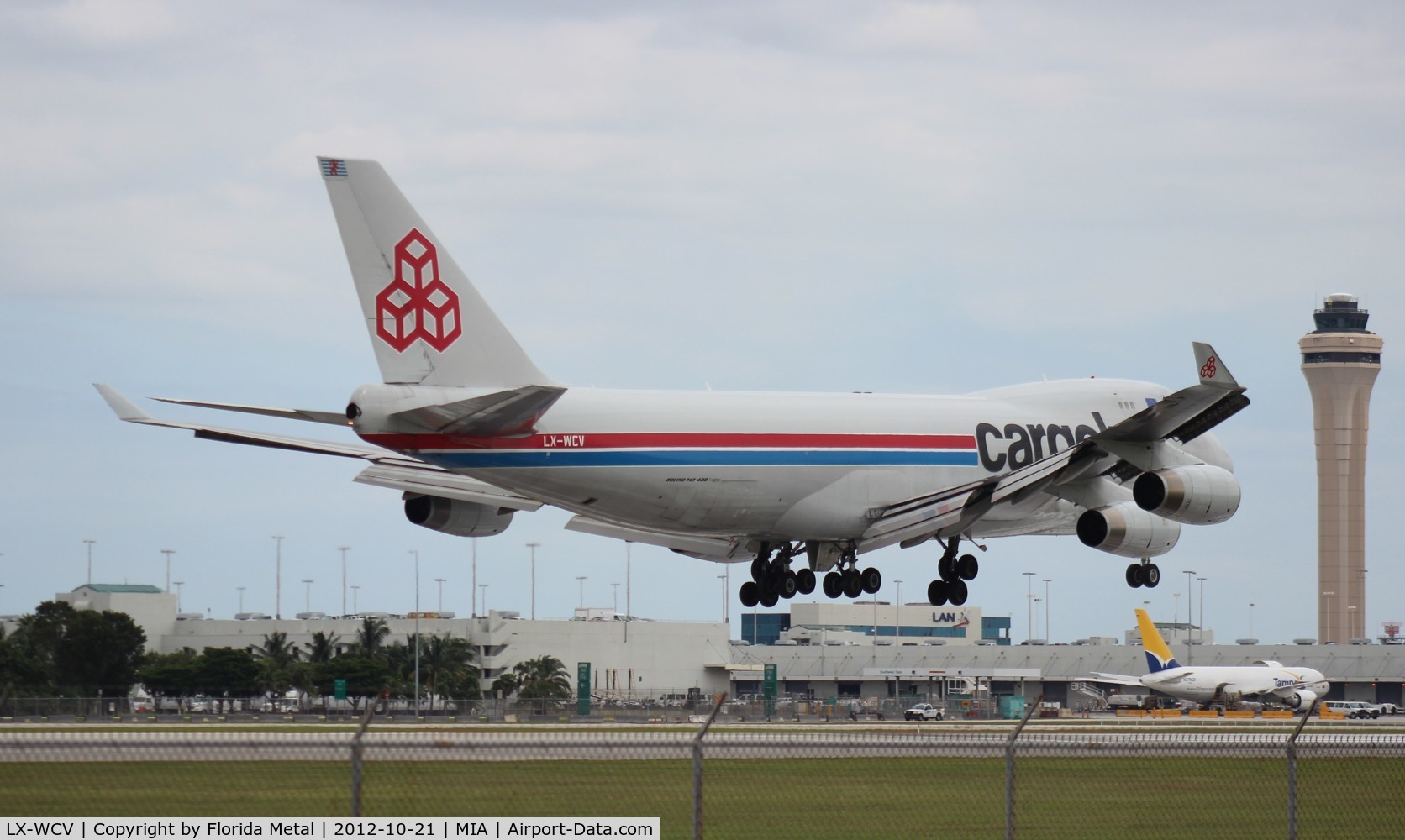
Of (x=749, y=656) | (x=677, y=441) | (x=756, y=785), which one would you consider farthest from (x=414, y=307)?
(x=749, y=656)

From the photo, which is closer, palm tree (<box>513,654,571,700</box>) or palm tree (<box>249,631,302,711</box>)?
palm tree (<box>249,631,302,711</box>)

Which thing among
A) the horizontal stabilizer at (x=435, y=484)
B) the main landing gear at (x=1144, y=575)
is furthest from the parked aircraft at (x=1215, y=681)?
the horizontal stabilizer at (x=435, y=484)

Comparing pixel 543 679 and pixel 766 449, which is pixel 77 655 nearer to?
pixel 543 679

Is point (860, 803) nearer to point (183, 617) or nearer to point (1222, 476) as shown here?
point (1222, 476)

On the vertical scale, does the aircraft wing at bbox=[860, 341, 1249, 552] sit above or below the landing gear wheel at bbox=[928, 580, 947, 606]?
above

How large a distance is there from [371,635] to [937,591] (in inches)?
2649

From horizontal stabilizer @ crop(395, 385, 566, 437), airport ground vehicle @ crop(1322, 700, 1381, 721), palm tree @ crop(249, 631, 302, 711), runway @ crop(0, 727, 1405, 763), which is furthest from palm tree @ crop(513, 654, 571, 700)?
runway @ crop(0, 727, 1405, 763)

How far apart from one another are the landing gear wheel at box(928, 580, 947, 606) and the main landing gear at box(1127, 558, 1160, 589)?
4.40m

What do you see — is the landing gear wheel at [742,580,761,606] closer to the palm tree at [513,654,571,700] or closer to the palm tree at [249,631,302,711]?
the palm tree at [249,631,302,711]

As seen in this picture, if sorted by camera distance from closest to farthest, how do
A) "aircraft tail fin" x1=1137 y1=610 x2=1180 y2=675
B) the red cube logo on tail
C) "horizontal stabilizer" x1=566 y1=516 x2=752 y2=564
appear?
1. the red cube logo on tail
2. "horizontal stabilizer" x1=566 y1=516 x2=752 y2=564
3. "aircraft tail fin" x1=1137 y1=610 x2=1180 y2=675

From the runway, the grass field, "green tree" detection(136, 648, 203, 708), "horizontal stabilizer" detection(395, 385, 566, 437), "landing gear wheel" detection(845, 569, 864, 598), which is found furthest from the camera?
"green tree" detection(136, 648, 203, 708)

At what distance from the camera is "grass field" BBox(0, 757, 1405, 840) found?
18.8m

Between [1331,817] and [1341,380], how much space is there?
179 m

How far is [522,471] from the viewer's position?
3497 centimetres
